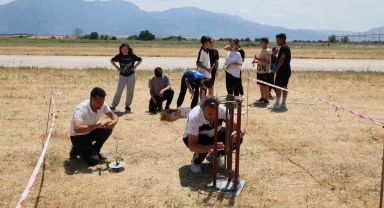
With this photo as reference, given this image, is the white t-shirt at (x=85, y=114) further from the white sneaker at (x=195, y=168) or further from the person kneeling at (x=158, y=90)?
the person kneeling at (x=158, y=90)

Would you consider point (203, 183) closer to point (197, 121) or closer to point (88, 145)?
point (197, 121)

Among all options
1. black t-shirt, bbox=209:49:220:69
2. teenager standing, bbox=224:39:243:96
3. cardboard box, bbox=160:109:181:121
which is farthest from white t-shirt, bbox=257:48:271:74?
cardboard box, bbox=160:109:181:121

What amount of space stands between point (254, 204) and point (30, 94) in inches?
334

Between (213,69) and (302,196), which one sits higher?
(213,69)

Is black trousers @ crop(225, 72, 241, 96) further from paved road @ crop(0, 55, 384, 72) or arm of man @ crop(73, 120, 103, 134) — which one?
paved road @ crop(0, 55, 384, 72)

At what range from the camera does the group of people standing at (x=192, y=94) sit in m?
4.72

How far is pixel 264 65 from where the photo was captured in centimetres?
945

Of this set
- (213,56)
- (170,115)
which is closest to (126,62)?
(170,115)

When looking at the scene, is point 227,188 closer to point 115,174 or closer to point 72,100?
point 115,174

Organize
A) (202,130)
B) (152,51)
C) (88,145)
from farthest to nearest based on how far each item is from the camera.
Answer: (152,51)
(88,145)
(202,130)

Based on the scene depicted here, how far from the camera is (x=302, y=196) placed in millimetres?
4414

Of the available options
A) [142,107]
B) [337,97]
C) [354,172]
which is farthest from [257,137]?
[337,97]

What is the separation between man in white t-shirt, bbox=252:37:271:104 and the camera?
9.27m

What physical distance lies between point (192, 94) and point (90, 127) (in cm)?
310
